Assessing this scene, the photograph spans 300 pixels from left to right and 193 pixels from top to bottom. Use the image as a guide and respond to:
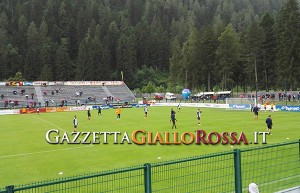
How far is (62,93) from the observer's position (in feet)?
281

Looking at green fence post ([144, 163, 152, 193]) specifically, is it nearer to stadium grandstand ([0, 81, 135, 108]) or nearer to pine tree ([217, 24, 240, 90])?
stadium grandstand ([0, 81, 135, 108])

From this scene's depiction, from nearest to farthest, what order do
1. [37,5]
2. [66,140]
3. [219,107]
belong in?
[66,140], [219,107], [37,5]

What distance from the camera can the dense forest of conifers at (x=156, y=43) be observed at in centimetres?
7562

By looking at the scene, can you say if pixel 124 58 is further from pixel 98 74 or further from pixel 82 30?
pixel 82 30

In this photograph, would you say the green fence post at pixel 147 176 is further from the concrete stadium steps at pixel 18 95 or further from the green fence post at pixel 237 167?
the concrete stadium steps at pixel 18 95

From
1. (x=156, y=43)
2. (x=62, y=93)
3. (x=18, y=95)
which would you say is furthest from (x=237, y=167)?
(x=156, y=43)

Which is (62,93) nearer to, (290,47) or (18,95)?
(18,95)

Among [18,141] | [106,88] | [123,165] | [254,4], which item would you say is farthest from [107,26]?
[123,165]

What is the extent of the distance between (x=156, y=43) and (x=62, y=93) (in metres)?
66.9

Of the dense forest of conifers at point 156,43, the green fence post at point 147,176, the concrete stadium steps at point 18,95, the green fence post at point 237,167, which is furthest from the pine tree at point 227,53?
the green fence post at point 147,176

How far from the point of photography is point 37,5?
553ft

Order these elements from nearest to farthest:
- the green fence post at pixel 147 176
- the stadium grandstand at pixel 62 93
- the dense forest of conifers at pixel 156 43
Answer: the green fence post at pixel 147 176
the dense forest of conifers at pixel 156 43
the stadium grandstand at pixel 62 93

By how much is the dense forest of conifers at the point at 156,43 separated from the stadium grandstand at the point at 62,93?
21030 mm

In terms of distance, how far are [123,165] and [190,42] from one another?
82.9 m
